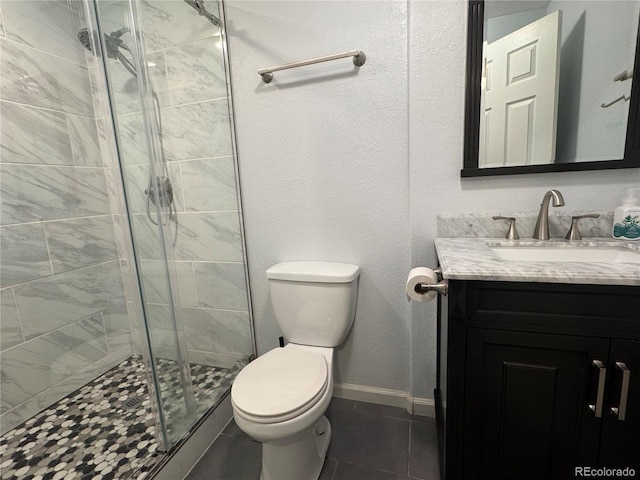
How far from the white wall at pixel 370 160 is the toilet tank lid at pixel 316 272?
2.9 inches

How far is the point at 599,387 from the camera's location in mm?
745

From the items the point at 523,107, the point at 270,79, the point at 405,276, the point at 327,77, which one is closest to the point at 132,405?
the point at 405,276

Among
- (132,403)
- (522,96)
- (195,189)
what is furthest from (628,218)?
(132,403)

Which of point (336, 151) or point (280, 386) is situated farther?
point (336, 151)

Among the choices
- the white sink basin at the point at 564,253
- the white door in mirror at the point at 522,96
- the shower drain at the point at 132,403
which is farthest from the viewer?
the shower drain at the point at 132,403

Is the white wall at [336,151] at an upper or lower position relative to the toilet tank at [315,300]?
upper

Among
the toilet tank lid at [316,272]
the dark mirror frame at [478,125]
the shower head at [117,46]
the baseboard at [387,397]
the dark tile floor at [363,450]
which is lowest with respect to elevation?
the dark tile floor at [363,450]

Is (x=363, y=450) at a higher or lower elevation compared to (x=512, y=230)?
lower

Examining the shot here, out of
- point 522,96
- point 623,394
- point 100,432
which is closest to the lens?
point 623,394

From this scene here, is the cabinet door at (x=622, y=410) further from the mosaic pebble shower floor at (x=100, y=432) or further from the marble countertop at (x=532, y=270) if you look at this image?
the mosaic pebble shower floor at (x=100, y=432)

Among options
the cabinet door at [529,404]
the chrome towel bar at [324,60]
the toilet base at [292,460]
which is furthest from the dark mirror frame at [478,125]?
the toilet base at [292,460]

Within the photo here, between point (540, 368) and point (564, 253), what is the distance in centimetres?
48

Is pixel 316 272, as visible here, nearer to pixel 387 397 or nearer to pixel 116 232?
pixel 387 397

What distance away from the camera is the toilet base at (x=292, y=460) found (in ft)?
3.51
